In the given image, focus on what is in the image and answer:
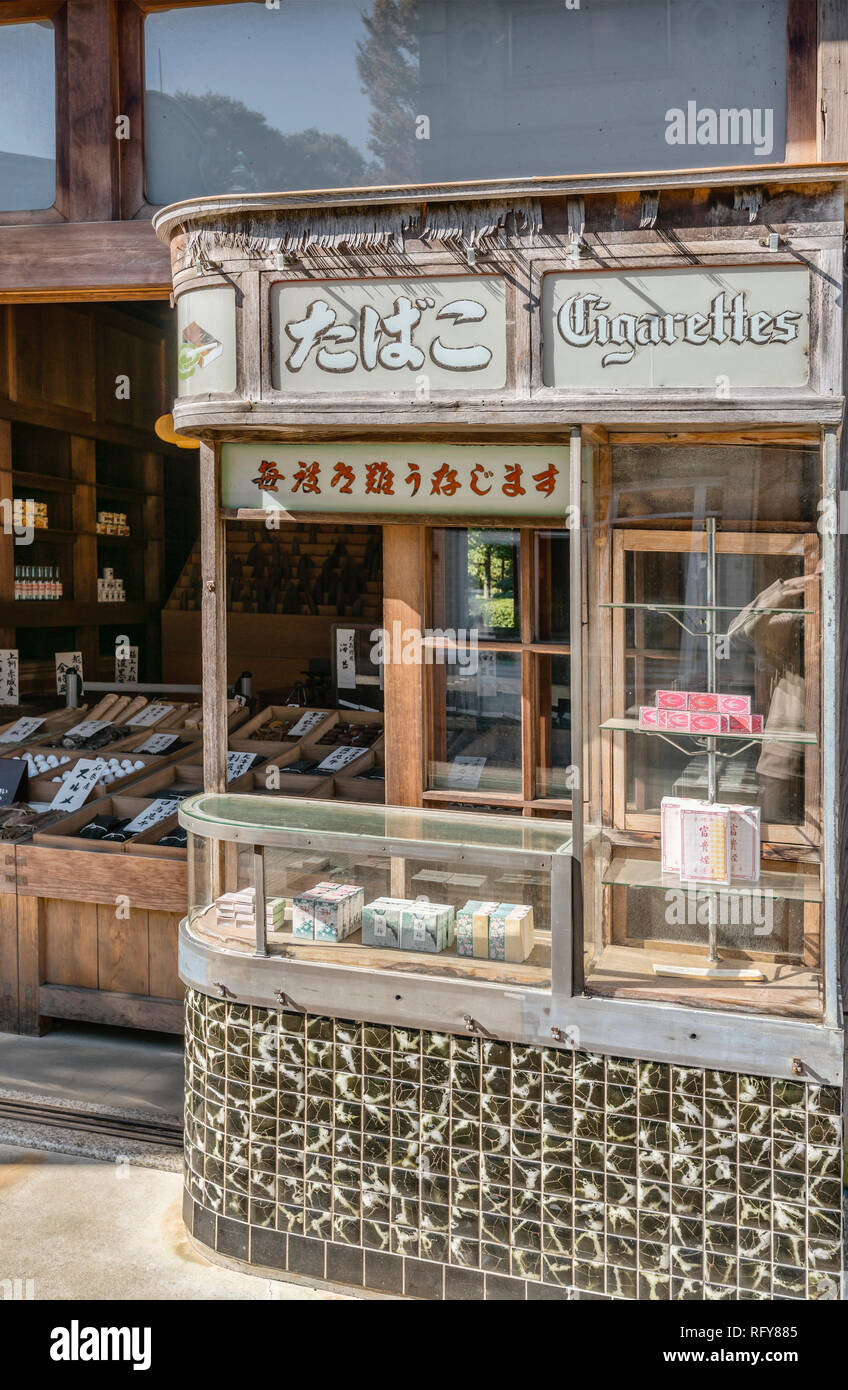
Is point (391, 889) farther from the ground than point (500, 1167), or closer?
farther from the ground

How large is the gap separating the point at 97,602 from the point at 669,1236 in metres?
7.69

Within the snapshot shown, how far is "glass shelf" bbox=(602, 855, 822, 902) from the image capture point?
3711mm

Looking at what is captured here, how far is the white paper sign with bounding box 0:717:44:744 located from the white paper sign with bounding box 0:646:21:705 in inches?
38.2

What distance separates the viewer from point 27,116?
502 cm

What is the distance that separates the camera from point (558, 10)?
13.8 ft

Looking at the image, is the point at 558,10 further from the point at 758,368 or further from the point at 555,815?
the point at 555,815

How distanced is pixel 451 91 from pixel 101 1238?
14.1 ft

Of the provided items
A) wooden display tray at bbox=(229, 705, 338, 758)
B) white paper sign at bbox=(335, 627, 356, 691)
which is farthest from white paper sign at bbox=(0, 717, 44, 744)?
white paper sign at bbox=(335, 627, 356, 691)

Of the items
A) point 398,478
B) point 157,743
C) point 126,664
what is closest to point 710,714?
point 398,478

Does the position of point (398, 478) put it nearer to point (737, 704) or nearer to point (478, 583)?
point (478, 583)

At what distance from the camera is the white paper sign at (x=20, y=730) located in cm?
737

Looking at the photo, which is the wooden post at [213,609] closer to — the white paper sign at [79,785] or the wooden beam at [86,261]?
the wooden beam at [86,261]

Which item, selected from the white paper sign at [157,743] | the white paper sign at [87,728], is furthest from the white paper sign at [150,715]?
the white paper sign at [157,743]

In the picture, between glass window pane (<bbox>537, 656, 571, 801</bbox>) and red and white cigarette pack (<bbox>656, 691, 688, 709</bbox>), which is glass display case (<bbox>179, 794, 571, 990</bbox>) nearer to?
glass window pane (<bbox>537, 656, 571, 801</bbox>)
